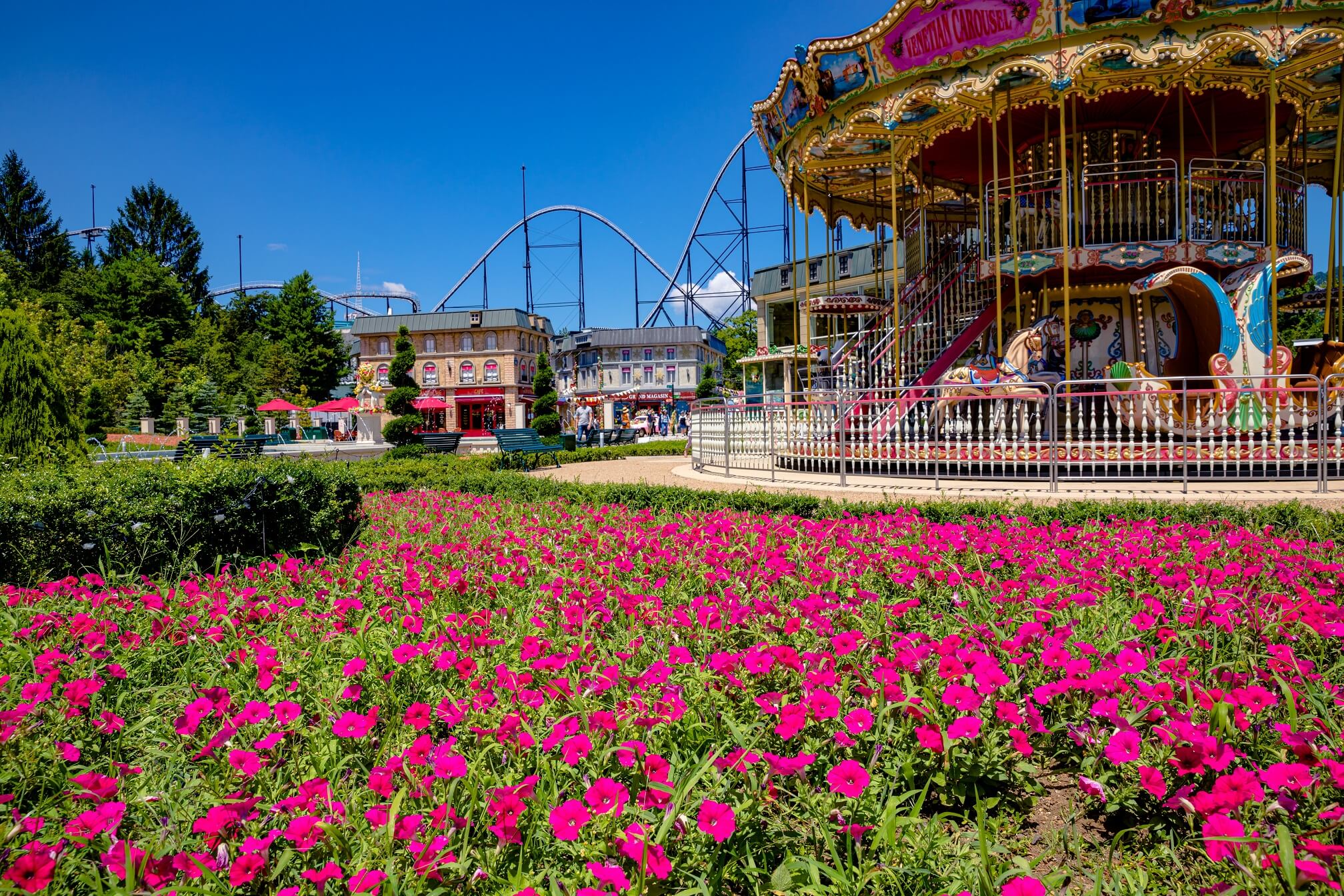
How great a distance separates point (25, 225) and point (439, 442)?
67.8m

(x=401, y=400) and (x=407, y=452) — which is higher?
(x=401, y=400)

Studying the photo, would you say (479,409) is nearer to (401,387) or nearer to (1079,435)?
(401,387)

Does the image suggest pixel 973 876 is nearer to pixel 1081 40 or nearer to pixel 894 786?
pixel 894 786

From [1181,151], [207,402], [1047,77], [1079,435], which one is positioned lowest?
[1079,435]

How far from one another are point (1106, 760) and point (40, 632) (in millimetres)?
4455

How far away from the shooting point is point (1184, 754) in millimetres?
2100

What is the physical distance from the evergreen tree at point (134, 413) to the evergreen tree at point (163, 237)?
2991cm

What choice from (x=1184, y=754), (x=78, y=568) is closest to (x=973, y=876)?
(x=1184, y=754)

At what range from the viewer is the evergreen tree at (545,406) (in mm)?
28516

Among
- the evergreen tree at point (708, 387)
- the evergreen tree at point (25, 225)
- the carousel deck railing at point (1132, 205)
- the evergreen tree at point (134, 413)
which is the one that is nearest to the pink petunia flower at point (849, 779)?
the carousel deck railing at point (1132, 205)

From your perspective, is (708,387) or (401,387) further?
(708,387)

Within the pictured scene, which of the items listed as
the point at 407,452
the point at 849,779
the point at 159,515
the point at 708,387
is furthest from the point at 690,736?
the point at 708,387

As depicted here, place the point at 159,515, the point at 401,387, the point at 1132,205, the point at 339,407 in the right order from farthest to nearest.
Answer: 1. the point at 339,407
2. the point at 401,387
3. the point at 1132,205
4. the point at 159,515

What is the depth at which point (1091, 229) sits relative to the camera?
13945 millimetres
